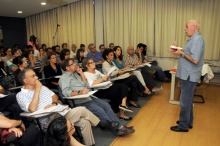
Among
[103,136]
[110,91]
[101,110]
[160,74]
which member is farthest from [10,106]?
[160,74]

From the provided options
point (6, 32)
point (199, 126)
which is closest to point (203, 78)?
point (199, 126)

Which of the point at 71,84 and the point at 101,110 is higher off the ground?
the point at 71,84

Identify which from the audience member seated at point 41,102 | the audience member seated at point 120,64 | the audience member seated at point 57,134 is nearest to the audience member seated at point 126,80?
the audience member seated at point 120,64

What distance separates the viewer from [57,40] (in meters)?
7.54

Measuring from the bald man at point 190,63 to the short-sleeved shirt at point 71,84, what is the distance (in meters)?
1.31

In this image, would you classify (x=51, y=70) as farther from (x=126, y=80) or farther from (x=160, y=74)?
(x=160, y=74)

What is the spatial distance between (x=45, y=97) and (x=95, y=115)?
0.72 metres

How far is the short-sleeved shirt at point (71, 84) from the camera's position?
255 centimetres

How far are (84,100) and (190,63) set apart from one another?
149cm

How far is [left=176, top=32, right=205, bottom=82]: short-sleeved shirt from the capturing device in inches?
97.6

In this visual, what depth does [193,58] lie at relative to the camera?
2.48 meters

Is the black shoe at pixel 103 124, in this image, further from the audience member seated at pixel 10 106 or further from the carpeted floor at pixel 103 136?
the audience member seated at pixel 10 106

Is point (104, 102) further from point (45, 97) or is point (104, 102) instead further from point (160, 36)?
point (160, 36)

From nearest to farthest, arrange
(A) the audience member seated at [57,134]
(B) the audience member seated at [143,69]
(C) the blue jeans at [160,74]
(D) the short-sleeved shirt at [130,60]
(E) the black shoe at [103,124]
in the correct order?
(A) the audience member seated at [57,134] < (E) the black shoe at [103,124] < (B) the audience member seated at [143,69] < (D) the short-sleeved shirt at [130,60] < (C) the blue jeans at [160,74]
